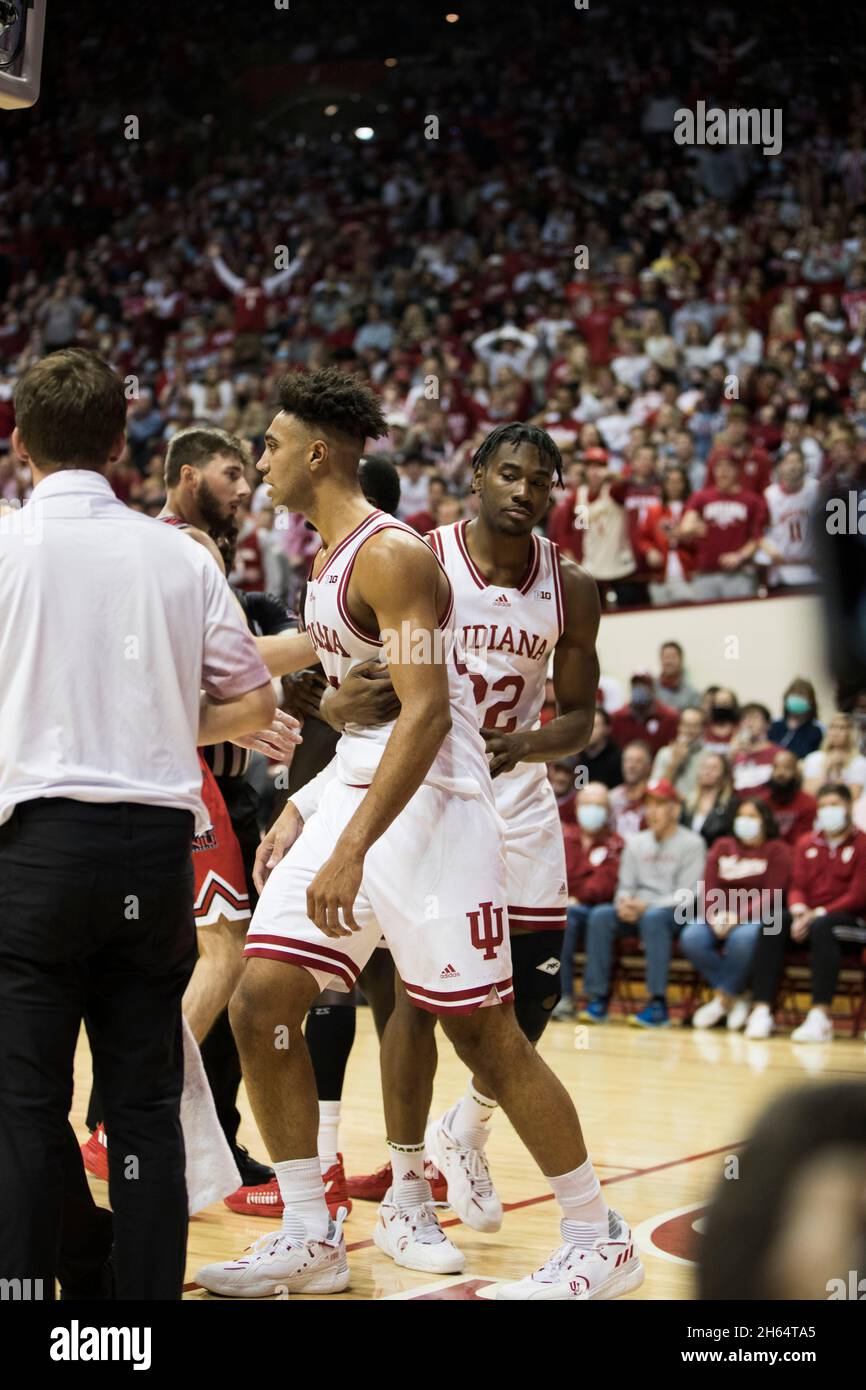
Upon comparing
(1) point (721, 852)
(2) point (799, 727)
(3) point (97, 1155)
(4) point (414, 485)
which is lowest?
(3) point (97, 1155)

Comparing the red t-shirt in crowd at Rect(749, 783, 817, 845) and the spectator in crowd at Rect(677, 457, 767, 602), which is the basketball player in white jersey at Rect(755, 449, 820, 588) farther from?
the red t-shirt in crowd at Rect(749, 783, 817, 845)

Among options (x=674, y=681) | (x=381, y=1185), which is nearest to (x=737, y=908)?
(x=674, y=681)

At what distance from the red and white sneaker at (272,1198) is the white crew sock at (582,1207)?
1161 millimetres

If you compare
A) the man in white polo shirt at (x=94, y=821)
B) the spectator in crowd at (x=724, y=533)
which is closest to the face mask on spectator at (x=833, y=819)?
the spectator in crowd at (x=724, y=533)

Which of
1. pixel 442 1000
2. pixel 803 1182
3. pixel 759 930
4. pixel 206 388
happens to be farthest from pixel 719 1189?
pixel 206 388

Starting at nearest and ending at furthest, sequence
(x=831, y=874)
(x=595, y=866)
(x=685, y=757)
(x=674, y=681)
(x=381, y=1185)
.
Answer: (x=381, y=1185) → (x=831, y=874) → (x=595, y=866) → (x=685, y=757) → (x=674, y=681)

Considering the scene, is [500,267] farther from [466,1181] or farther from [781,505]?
[466,1181]

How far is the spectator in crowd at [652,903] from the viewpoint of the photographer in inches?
383

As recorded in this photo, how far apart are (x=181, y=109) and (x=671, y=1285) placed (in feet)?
69.1

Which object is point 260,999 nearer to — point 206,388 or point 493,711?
point 493,711

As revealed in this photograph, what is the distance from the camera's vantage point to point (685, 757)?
34.3ft

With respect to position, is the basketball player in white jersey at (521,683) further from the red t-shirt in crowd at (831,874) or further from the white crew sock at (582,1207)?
the red t-shirt in crowd at (831,874)

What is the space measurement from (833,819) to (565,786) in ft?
6.69

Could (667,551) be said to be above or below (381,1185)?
above
